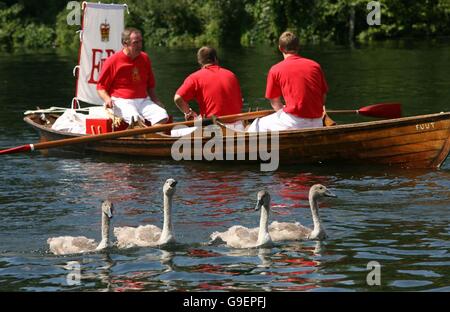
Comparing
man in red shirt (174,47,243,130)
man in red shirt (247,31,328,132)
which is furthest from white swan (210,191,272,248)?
man in red shirt (174,47,243,130)

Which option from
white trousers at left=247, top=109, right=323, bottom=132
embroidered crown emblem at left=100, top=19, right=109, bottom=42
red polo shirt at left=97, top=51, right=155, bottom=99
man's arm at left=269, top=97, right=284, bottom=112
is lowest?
white trousers at left=247, top=109, right=323, bottom=132

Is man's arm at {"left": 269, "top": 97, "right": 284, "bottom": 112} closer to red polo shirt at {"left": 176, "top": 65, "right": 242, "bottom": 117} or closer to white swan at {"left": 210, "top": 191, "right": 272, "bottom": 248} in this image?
red polo shirt at {"left": 176, "top": 65, "right": 242, "bottom": 117}

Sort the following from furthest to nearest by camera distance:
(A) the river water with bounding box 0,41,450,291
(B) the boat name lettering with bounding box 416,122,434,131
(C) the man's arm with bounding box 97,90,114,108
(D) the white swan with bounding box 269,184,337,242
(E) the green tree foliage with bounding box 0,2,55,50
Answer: (E) the green tree foliage with bounding box 0,2,55,50 < (C) the man's arm with bounding box 97,90,114,108 < (B) the boat name lettering with bounding box 416,122,434,131 < (D) the white swan with bounding box 269,184,337,242 < (A) the river water with bounding box 0,41,450,291

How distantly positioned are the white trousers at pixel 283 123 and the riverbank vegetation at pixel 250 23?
36.1m

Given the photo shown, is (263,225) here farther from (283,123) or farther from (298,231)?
(283,123)

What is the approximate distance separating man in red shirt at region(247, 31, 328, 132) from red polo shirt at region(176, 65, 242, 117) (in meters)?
0.89

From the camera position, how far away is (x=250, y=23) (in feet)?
189

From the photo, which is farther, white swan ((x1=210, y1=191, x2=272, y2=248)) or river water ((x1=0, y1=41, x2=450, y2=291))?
white swan ((x1=210, y1=191, x2=272, y2=248))

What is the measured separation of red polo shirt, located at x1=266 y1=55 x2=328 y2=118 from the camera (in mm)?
16953

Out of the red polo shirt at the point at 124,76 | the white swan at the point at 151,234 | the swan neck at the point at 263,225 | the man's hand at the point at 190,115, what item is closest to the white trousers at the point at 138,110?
the red polo shirt at the point at 124,76
